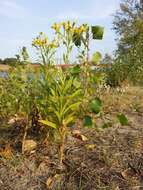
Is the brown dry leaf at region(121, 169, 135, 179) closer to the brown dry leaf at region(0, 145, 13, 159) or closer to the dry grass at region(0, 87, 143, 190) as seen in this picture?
the dry grass at region(0, 87, 143, 190)

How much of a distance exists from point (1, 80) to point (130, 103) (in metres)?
1.66

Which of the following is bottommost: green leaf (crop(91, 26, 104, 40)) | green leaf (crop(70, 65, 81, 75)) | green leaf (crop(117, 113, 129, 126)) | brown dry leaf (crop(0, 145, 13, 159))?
brown dry leaf (crop(0, 145, 13, 159))

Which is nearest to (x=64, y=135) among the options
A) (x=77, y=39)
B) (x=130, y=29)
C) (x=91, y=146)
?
(x=91, y=146)

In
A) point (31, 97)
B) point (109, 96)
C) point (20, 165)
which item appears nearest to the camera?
point (20, 165)

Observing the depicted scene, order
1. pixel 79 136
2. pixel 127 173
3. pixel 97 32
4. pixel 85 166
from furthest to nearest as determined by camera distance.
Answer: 1. pixel 79 136
2. pixel 97 32
3. pixel 85 166
4. pixel 127 173

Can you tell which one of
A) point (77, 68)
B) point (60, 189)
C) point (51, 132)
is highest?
point (77, 68)

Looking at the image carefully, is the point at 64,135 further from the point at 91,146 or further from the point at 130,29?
the point at 130,29

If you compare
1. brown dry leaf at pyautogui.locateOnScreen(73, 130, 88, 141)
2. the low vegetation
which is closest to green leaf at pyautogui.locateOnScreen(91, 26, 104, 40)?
the low vegetation

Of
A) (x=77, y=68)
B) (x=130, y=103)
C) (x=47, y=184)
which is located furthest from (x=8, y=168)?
(x=130, y=103)

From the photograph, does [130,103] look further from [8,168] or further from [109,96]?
[8,168]

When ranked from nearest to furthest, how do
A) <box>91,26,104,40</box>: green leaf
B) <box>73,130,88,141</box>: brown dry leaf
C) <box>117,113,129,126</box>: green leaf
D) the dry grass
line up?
the dry grass, <box>117,113,129,126</box>: green leaf, <box>91,26,104,40</box>: green leaf, <box>73,130,88,141</box>: brown dry leaf

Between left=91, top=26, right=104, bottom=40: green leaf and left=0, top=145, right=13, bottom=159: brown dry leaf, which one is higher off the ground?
left=91, top=26, right=104, bottom=40: green leaf

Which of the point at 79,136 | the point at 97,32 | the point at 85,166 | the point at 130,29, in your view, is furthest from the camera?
the point at 130,29

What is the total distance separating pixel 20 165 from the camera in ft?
12.5
